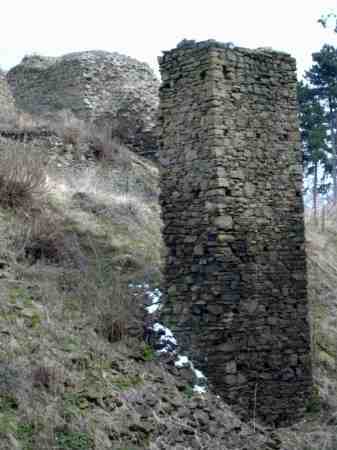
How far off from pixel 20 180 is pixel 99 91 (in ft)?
26.7

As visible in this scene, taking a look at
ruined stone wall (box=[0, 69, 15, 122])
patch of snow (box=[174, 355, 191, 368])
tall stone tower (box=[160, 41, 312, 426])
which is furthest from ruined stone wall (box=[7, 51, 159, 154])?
patch of snow (box=[174, 355, 191, 368])

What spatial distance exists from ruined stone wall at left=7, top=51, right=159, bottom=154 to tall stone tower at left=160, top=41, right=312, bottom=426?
8898 mm

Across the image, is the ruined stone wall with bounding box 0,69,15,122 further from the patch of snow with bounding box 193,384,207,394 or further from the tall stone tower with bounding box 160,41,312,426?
the patch of snow with bounding box 193,384,207,394

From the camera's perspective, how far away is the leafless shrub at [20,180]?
11.4 metres

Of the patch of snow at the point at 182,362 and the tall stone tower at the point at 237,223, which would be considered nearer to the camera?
the patch of snow at the point at 182,362

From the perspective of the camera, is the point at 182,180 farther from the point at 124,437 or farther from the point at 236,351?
the point at 124,437

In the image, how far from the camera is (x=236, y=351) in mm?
8805

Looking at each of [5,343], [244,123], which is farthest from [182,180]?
[5,343]

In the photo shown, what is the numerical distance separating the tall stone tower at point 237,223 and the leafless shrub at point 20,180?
2.96 meters

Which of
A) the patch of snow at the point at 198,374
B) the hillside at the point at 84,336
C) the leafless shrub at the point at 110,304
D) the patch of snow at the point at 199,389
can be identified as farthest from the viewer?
the leafless shrub at the point at 110,304

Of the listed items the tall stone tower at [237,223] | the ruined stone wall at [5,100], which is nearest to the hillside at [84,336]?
the tall stone tower at [237,223]

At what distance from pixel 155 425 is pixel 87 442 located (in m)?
1.00

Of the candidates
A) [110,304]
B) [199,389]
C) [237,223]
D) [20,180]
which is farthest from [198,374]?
[20,180]

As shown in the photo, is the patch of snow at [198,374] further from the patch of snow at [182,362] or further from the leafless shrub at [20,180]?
the leafless shrub at [20,180]
